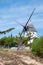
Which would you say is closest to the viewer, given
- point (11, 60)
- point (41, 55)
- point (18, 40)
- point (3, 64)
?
point (3, 64)

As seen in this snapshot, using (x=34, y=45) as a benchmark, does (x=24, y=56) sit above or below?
below

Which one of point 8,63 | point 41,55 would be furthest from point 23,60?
point 41,55

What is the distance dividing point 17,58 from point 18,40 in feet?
Answer: 63.1

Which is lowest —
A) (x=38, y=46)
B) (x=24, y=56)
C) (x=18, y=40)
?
(x=24, y=56)

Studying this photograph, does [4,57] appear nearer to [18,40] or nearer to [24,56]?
Answer: [24,56]

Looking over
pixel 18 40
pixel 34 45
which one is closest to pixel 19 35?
pixel 18 40

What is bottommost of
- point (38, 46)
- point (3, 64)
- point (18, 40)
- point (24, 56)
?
point (3, 64)

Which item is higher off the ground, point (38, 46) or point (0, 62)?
point (38, 46)

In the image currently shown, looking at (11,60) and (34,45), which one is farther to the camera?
(34,45)

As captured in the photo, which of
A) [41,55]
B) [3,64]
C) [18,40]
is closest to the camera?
[3,64]

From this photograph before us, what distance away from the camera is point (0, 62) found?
24.0 m

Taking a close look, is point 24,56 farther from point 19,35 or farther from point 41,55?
point 19,35

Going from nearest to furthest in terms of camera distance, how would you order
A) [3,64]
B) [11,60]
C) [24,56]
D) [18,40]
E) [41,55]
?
[3,64]
[11,60]
[24,56]
[41,55]
[18,40]

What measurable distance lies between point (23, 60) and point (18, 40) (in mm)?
19516
